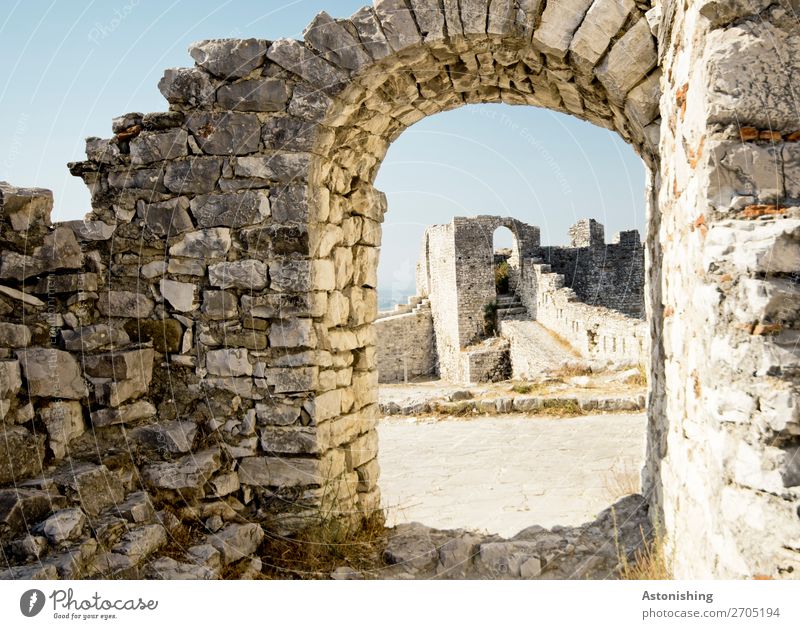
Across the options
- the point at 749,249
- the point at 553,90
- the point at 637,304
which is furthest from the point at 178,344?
the point at 637,304

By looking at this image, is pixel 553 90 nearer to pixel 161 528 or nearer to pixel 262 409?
pixel 262 409

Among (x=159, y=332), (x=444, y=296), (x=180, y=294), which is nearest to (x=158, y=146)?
(x=180, y=294)

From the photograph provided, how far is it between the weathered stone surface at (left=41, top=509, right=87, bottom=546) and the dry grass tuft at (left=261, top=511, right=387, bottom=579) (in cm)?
118

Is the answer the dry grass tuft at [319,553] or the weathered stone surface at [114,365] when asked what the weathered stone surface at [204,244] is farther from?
the dry grass tuft at [319,553]

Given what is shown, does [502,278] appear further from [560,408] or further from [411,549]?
[411,549]

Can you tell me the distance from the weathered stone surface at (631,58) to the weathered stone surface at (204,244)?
2.51 meters

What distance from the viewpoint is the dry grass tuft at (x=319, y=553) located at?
3998 millimetres

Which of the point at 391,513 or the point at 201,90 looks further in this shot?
the point at 391,513

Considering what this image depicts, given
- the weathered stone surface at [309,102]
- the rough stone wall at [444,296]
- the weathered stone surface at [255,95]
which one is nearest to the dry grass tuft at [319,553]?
the weathered stone surface at [309,102]

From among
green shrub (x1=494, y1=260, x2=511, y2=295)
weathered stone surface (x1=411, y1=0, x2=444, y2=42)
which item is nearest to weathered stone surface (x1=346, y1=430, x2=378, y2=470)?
weathered stone surface (x1=411, y1=0, x2=444, y2=42)

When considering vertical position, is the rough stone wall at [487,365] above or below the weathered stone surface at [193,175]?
below

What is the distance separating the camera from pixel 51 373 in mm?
3887

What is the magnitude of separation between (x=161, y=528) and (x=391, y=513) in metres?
2.17

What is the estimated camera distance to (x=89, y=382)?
4117 millimetres
